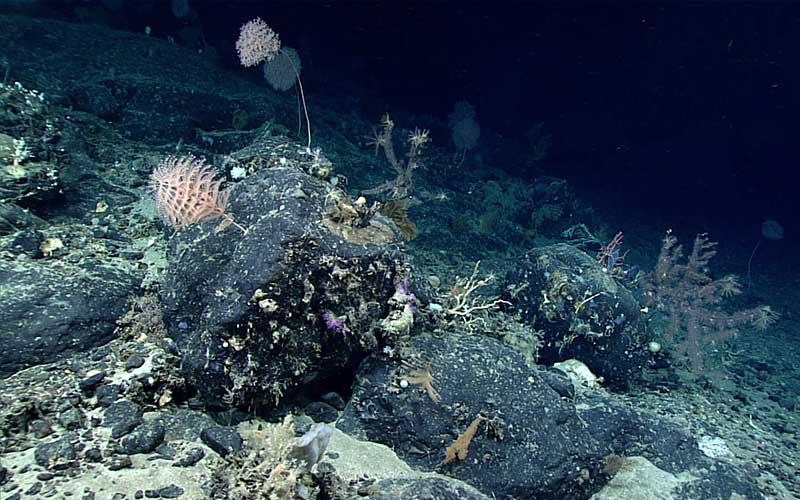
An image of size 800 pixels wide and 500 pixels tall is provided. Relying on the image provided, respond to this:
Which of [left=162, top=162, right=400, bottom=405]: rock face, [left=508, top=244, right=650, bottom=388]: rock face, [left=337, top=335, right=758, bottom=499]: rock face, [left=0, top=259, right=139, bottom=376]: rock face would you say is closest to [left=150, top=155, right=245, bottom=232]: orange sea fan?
[left=162, top=162, right=400, bottom=405]: rock face

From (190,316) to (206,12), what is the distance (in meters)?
17.7

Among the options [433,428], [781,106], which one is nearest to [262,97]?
[433,428]

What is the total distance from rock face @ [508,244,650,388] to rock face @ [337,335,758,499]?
5.03ft

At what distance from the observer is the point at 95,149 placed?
6.45 metres

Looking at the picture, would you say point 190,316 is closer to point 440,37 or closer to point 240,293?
point 240,293

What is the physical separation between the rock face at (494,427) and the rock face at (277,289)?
461mm

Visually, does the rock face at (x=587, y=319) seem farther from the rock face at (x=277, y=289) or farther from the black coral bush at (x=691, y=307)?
the rock face at (x=277, y=289)

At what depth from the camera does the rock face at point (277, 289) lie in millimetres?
2824

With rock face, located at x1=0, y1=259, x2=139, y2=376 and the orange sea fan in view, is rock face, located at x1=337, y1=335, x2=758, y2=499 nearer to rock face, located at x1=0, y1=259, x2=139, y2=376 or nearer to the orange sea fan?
the orange sea fan

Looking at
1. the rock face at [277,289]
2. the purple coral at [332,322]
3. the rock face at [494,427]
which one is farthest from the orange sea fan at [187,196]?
the rock face at [494,427]

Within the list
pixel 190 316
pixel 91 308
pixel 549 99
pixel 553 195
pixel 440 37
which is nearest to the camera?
pixel 190 316

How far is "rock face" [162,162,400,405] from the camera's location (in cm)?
282

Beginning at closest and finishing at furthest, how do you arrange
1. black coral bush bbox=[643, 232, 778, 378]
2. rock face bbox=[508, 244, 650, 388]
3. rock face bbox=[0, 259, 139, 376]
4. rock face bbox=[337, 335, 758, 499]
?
rock face bbox=[0, 259, 139, 376] → rock face bbox=[337, 335, 758, 499] → rock face bbox=[508, 244, 650, 388] → black coral bush bbox=[643, 232, 778, 378]

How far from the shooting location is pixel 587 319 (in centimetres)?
530
